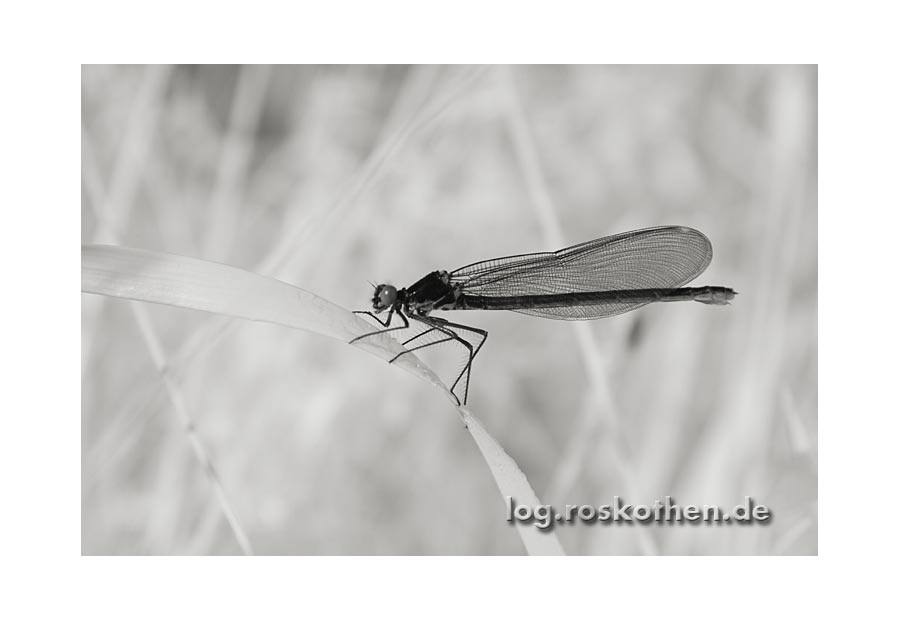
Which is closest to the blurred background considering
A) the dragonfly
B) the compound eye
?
the dragonfly

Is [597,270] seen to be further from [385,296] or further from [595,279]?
[385,296]

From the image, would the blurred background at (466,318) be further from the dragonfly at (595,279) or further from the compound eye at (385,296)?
the compound eye at (385,296)

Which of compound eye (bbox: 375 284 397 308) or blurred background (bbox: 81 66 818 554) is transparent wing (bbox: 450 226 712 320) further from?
compound eye (bbox: 375 284 397 308)

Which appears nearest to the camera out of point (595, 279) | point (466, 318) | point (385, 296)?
point (385, 296)

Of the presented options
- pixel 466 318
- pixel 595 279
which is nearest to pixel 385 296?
pixel 595 279

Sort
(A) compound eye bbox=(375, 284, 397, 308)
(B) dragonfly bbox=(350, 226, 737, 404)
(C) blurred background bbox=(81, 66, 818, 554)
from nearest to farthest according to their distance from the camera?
1. (A) compound eye bbox=(375, 284, 397, 308)
2. (B) dragonfly bbox=(350, 226, 737, 404)
3. (C) blurred background bbox=(81, 66, 818, 554)
